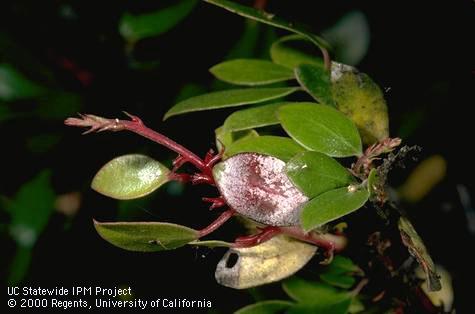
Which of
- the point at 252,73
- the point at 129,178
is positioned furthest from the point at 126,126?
the point at 252,73

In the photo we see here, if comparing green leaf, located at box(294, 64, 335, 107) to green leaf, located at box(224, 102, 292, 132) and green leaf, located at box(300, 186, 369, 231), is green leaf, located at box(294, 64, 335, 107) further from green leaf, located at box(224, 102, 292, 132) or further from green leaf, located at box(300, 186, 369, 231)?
green leaf, located at box(300, 186, 369, 231)

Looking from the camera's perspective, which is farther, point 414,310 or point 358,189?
point 414,310

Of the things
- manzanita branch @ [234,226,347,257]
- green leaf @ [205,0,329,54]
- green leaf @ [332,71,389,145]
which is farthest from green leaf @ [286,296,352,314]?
green leaf @ [205,0,329,54]

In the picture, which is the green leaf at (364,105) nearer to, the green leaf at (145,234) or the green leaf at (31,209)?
the green leaf at (145,234)

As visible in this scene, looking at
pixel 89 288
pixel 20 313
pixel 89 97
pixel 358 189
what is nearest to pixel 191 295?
pixel 89 288

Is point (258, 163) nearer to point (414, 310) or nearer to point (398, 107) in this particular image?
point (414, 310)

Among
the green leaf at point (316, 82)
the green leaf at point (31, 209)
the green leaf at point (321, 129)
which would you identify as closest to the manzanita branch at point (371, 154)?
the green leaf at point (321, 129)

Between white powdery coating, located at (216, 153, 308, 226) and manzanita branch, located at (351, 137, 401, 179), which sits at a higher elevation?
manzanita branch, located at (351, 137, 401, 179)
